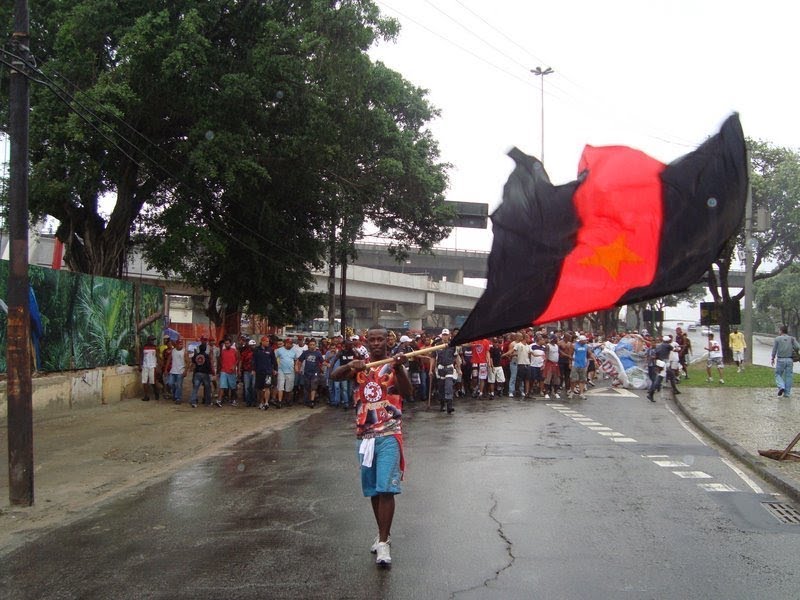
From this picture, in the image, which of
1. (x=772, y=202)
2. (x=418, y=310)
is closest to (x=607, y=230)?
(x=772, y=202)

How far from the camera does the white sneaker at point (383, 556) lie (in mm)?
5453

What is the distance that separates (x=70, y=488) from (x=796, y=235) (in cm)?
3700

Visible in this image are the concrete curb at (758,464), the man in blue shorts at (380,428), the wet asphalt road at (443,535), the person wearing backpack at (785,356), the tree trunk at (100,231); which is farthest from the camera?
the tree trunk at (100,231)

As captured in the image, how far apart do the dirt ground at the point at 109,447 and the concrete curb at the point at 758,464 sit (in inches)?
293

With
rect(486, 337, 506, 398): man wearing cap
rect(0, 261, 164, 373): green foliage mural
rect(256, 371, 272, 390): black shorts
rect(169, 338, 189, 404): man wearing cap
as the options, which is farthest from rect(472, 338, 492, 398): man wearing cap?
rect(0, 261, 164, 373): green foliage mural

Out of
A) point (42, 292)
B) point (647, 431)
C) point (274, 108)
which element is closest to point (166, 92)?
point (274, 108)

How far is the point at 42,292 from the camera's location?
15094 millimetres

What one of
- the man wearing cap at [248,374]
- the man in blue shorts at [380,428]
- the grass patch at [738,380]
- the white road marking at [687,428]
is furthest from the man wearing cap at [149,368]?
the grass patch at [738,380]

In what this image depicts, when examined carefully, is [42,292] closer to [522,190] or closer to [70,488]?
[70,488]

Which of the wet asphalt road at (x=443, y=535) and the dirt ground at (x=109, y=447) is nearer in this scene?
the wet asphalt road at (x=443, y=535)

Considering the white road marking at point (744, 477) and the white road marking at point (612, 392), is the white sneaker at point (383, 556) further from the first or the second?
the white road marking at point (612, 392)

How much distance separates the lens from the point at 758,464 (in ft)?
31.1

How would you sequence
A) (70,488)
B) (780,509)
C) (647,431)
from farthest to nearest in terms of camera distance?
1. (647,431)
2. (70,488)
3. (780,509)

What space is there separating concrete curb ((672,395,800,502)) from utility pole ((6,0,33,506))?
818cm
